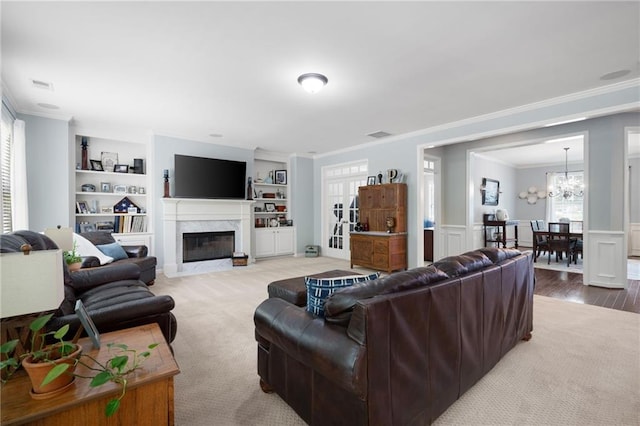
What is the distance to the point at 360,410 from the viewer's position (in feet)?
4.34

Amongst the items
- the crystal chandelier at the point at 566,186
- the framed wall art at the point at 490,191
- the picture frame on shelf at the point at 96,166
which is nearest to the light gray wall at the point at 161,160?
the picture frame on shelf at the point at 96,166

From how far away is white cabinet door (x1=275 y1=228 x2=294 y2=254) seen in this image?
743 centimetres

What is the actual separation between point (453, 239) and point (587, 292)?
235cm

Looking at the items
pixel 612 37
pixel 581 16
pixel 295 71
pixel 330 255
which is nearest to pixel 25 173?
pixel 295 71

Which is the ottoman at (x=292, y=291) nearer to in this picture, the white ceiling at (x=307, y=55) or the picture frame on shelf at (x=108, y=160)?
the white ceiling at (x=307, y=55)

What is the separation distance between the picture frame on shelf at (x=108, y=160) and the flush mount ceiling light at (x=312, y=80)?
422 centimetres

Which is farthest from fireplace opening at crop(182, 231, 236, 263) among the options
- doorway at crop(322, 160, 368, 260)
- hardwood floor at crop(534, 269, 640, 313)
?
hardwood floor at crop(534, 269, 640, 313)

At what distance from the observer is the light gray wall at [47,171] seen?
14.6 ft

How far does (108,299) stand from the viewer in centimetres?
244

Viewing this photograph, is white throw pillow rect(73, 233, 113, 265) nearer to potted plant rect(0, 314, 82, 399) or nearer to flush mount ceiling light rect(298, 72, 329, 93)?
potted plant rect(0, 314, 82, 399)

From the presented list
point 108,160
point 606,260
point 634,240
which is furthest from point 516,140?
point 108,160

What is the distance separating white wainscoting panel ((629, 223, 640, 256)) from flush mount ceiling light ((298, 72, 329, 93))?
29.1 feet

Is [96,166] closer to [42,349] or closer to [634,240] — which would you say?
[42,349]

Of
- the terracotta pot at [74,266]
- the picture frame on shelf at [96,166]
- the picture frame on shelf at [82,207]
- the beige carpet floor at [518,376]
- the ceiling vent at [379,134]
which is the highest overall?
the ceiling vent at [379,134]
